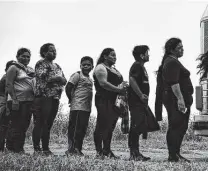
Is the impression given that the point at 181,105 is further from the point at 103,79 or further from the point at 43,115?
the point at 43,115

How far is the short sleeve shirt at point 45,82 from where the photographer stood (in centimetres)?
638

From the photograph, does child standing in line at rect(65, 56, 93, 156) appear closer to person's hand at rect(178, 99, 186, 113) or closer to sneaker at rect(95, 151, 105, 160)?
sneaker at rect(95, 151, 105, 160)

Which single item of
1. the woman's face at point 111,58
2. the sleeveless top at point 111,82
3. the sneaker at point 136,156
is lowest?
the sneaker at point 136,156

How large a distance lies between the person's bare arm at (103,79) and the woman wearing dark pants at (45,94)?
60 centimetres

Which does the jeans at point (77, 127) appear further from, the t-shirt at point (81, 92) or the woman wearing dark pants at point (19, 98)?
the woman wearing dark pants at point (19, 98)

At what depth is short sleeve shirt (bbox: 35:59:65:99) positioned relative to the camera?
20.9 ft

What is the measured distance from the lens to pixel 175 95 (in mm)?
5711

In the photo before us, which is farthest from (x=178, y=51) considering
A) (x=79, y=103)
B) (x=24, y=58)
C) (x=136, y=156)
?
(x=24, y=58)

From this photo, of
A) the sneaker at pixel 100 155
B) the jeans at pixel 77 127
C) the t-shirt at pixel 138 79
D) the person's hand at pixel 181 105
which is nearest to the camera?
the person's hand at pixel 181 105

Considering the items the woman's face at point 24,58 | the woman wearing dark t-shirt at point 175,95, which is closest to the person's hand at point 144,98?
the woman wearing dark t-shirt at point 175,95

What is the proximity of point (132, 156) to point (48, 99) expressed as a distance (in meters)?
1.34

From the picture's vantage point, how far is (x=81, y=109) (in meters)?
6.45

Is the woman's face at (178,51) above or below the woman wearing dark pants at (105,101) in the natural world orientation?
above

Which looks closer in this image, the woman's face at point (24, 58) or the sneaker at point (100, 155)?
the sneaker at point (100, 155)
